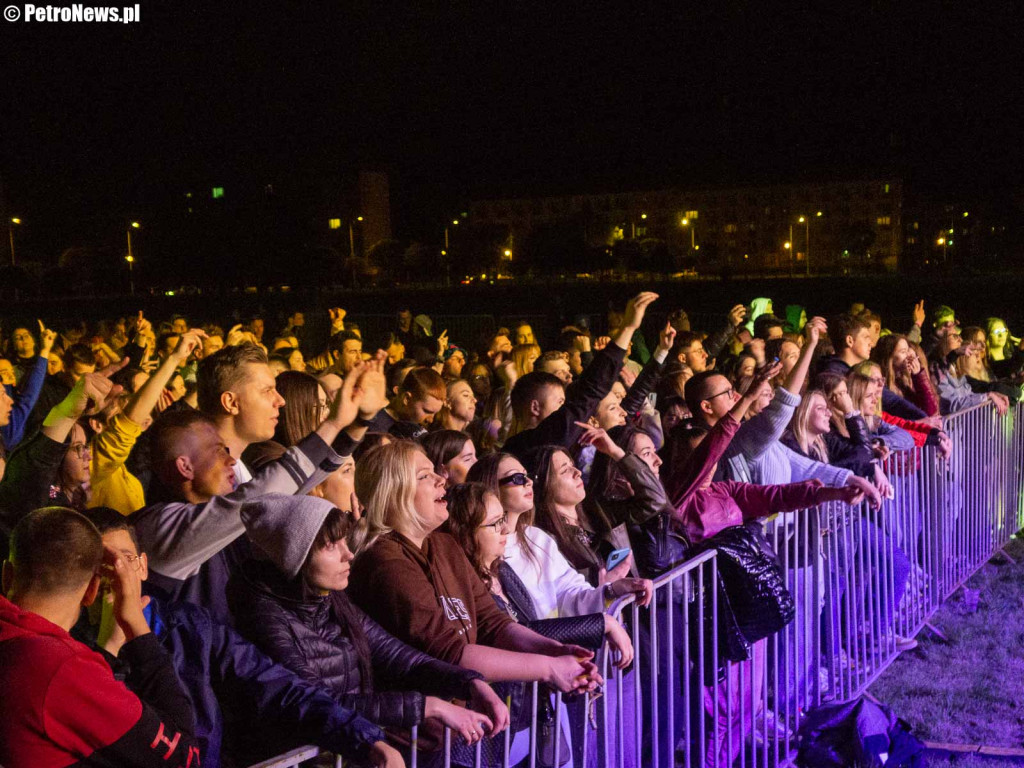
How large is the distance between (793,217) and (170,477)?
11399cm

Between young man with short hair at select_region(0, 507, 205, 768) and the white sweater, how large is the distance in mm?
1738

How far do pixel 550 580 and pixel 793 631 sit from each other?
1636mm

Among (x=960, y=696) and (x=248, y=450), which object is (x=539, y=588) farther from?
(x=960, y=696)

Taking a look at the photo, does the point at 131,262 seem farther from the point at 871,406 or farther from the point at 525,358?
the point at 871,406

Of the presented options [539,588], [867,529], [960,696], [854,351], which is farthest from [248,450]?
[854,351]

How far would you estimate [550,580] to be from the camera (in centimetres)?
431

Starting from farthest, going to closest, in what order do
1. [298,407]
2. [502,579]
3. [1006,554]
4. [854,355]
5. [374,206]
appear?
[374,206] < [1006,554] < [854,355] < [298,407] < [502,579]

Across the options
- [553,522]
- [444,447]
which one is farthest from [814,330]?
[444,447]

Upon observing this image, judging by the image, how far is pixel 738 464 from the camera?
20.0ft

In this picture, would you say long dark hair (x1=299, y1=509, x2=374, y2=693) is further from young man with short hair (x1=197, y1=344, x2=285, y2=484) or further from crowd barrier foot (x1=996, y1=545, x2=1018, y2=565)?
crowd barrier foot (x1=996, y1=545, x2=1018, y2=565)

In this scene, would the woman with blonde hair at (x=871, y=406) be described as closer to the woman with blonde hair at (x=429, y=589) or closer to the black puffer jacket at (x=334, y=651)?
the woman with blonde hair at (x=429, y=589)

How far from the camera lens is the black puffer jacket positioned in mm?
3016

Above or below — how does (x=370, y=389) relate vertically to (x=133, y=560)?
above

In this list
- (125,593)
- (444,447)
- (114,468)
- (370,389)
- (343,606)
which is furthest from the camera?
(114,468)
